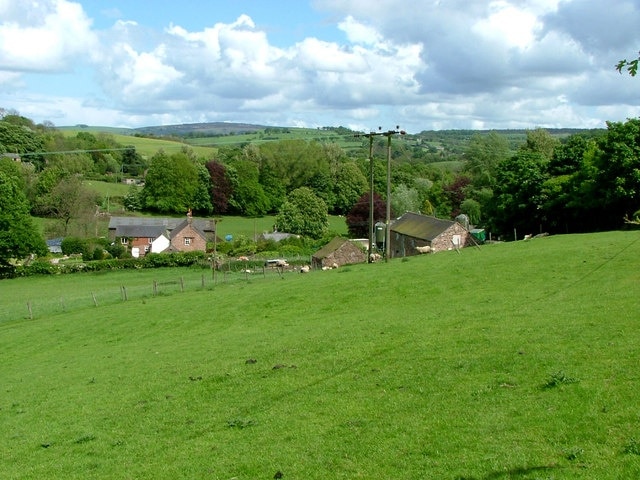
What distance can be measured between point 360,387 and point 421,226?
49.4m

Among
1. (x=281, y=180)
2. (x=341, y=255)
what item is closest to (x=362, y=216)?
(x=281, y=180)

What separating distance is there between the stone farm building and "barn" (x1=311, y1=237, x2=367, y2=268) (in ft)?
119

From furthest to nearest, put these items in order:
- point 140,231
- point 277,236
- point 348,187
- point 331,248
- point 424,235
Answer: point 348,187 < point 140,231 < point 277,236 < point 331,248 < point 424,235

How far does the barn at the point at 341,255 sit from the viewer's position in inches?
Result: 2581

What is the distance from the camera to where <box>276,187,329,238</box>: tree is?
371 ft

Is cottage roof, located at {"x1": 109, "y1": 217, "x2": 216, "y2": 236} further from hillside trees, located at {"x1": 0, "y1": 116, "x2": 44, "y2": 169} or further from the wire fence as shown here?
hillside trees, located at {"x1": 0, "y1": 116, "x2": 44, "y2": 169}

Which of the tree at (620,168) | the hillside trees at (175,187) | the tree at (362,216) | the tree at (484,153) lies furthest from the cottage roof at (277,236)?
the tree at (620,168)

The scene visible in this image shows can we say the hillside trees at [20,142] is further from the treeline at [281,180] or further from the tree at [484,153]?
the tree at [484,153]

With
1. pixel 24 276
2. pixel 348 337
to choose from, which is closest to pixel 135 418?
pixel 348 337

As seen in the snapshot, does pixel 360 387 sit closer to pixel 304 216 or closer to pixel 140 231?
pixel 304 216

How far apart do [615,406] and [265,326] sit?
18.3m

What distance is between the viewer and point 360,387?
54.9ft

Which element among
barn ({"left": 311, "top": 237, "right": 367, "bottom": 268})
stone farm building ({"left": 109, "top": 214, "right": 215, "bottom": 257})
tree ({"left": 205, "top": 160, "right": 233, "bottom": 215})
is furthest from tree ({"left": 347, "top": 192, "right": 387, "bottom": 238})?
barn ({"left": 311, "top": 237, "right": 367, "bottom": 268})

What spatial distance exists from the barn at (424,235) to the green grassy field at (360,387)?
26.0m
